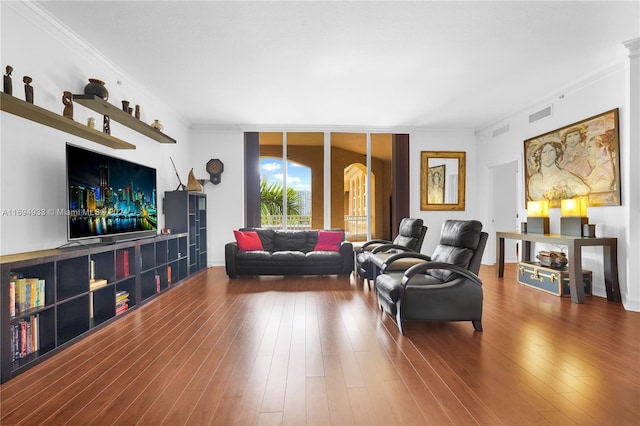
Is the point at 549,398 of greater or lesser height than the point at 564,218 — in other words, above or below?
below

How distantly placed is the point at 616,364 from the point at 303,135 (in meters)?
6.02

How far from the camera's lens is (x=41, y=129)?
3.02 m

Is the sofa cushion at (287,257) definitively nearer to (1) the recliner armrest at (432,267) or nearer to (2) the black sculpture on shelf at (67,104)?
(1) the recliner armrest at (432,267)

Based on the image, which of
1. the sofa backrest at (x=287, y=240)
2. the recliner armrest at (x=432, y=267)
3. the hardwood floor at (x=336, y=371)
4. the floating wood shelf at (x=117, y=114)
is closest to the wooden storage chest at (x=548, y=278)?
the hardwood floor at (x=336, y=371)

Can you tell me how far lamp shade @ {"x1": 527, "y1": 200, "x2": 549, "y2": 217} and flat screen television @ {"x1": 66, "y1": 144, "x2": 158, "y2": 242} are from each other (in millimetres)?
5527

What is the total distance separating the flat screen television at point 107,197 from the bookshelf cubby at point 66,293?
20 cm

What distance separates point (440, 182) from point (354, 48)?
445cm

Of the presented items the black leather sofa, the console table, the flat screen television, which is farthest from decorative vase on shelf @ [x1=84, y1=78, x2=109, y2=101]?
the console table

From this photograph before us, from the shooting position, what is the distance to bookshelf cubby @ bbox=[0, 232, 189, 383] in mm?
2283

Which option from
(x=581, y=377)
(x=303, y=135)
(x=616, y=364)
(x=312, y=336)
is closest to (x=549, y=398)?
(x=581, y=377)

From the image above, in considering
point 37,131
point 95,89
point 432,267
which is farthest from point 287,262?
point 37,131

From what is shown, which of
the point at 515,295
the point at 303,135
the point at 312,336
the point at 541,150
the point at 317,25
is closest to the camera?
the point at 312,336

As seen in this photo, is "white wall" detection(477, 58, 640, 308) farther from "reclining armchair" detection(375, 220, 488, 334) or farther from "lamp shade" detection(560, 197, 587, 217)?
"reclining armchair" detection(375, 220, 488, 334)

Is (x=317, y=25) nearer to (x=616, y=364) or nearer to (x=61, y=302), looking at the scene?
(x=61, y=302)
